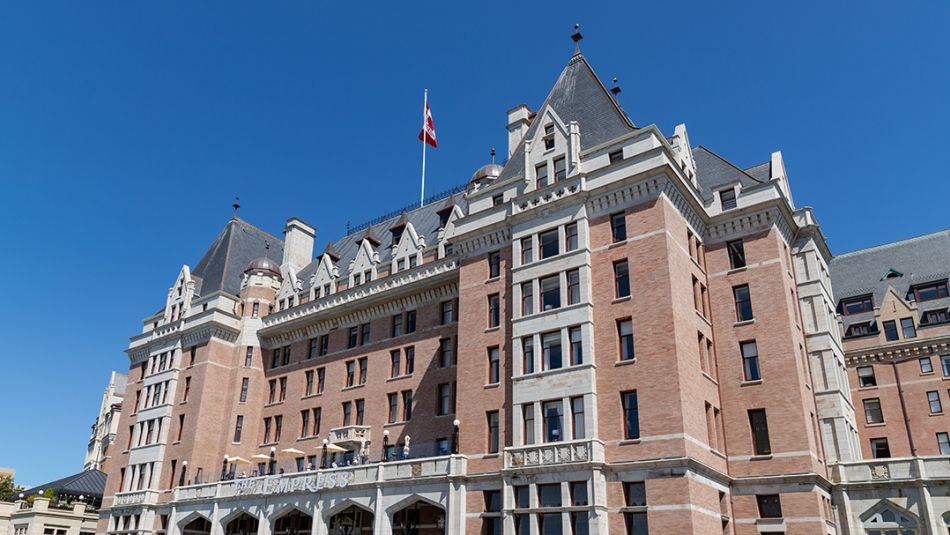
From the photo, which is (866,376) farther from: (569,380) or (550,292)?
(569,380)

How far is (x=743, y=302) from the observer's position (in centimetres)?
3875

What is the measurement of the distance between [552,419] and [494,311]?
26.3 feet

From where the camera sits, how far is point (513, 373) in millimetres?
36531

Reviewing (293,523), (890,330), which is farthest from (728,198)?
(293,523)

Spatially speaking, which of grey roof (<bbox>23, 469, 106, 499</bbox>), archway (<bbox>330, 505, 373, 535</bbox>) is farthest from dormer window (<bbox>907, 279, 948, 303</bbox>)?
grey roof (<bbox>23, 469, 106, 499</bbox>)

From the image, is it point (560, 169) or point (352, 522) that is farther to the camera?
point (352, 522)

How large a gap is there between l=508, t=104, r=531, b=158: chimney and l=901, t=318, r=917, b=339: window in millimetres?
30703

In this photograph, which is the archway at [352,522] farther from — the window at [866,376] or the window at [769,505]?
the window at [866,376]

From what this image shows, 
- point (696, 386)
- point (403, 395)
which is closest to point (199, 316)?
point (403, 395)

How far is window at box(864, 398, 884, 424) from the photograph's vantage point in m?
50.4

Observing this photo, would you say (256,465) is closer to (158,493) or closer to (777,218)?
(158,493)

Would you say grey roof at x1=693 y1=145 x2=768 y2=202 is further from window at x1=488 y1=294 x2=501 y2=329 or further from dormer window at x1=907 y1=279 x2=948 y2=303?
dormer window at x1=907 y1=279 x2=948 y2=303

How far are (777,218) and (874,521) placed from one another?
632 inches

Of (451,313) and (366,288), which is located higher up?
(366,288)
